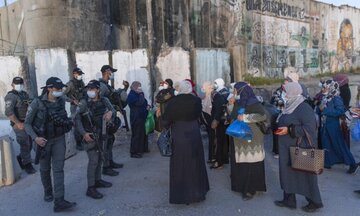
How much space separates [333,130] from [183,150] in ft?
9.47

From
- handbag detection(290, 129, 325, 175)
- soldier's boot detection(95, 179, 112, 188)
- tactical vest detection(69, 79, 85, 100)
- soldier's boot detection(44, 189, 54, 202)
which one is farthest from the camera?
tactical vest detection(69, 79, 85, 100)

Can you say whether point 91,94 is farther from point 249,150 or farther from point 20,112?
point 249,150

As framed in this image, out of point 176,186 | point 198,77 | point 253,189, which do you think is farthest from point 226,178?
point 198,77

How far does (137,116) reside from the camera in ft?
24.0

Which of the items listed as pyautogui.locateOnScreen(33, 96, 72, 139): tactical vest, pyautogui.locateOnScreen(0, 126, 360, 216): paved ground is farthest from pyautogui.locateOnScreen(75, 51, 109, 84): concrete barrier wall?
pyautogui.locateOnScreen(33, 96, 72, 139): tactical vest

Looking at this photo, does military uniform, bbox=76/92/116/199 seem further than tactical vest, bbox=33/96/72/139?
Yes

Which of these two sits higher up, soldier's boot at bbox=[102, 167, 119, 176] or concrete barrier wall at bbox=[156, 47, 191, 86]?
concrete barrier wall at bbox=[156, 47, 191, 86]

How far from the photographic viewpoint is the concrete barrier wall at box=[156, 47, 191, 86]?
29.7ft

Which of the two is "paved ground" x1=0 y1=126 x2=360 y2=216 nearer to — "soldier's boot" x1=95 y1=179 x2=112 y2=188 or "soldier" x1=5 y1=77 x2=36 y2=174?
"soldier's boot" x1=95 y1=179 x2=112 y2=188

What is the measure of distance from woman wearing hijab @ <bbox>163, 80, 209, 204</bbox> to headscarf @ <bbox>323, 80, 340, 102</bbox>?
2.51 metres

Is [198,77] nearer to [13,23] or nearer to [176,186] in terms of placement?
[176,186]

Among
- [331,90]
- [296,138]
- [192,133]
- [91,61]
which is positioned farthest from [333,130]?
[91,61]

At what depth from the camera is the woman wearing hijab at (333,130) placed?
19.2 feet

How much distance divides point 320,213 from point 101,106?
325 cm
